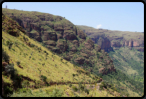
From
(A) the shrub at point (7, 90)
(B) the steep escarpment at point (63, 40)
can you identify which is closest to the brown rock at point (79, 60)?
(B) the steep escarpment at point (63, 40)

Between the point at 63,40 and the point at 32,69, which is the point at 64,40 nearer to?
the point at 63,40

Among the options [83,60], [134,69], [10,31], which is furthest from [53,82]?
[134,69]

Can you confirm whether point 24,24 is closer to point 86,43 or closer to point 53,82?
point 86,43

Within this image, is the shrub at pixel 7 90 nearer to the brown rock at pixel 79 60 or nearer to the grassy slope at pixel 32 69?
the grassy slope at pixel 32 69

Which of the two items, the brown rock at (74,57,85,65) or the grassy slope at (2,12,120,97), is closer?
the grassy slope at (2,12,120,97)

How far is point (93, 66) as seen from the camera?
342ft

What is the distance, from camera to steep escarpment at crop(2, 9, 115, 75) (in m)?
104

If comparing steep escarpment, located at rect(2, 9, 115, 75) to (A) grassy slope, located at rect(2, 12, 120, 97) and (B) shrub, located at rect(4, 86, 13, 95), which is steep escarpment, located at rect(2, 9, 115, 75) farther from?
(B) shrub, located at rect(4, 86, 13, 95)

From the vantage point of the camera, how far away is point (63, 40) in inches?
4596

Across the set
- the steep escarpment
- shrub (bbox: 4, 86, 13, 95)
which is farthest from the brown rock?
shrub (bbox: 4, 86, 13, 95)

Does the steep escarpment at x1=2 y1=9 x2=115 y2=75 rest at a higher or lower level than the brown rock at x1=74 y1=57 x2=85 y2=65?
higher

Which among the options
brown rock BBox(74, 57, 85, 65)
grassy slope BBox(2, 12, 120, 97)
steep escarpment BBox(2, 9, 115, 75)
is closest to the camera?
grassy slope BBox(2, 12, 120, 97)

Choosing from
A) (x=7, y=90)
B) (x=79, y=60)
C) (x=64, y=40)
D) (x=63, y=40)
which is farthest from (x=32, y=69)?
(x=64, y=40)

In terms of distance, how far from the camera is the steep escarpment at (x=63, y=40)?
103625 millimetres
